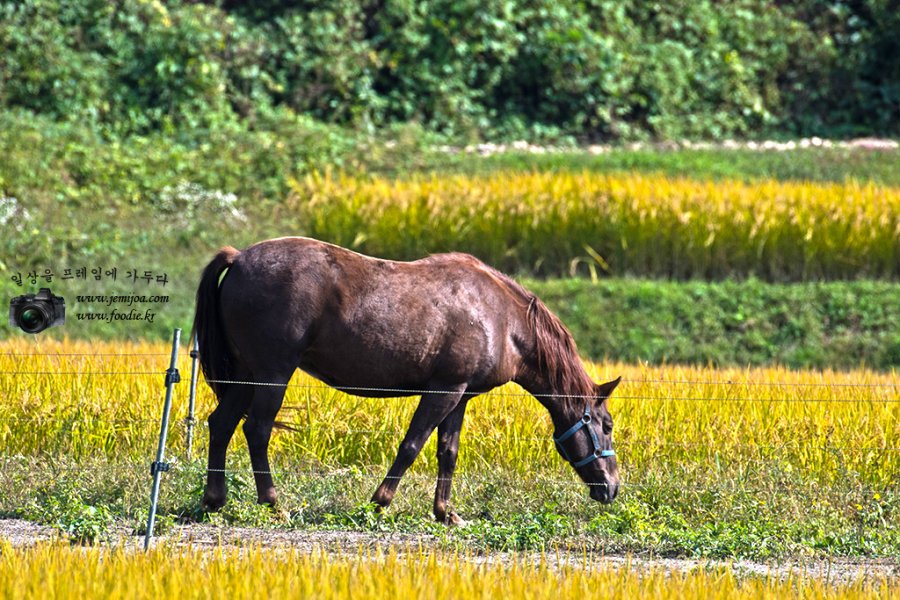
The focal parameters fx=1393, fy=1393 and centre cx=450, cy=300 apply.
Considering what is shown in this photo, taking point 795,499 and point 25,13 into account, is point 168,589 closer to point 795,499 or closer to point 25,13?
point 795,499

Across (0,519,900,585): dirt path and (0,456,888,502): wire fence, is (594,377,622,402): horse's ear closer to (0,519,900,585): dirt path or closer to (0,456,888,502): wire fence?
(0,456,888,502): wire fence

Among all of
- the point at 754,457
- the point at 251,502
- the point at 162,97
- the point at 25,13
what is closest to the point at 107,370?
the point at 251,502

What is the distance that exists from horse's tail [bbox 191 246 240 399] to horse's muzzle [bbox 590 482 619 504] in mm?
2163

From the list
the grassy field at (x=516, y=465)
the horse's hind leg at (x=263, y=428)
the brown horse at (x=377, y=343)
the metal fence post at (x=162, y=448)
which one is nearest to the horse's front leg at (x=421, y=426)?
the brown horse at (x=377, y=343)

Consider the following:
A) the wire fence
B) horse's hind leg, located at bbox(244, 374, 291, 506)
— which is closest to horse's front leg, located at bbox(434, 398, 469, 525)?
the wire fence

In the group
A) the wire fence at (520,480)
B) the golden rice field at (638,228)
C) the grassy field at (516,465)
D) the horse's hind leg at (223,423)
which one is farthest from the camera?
the golden rice field at (638,228)

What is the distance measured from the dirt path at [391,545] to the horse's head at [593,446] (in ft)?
3.04

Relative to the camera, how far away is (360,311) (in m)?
7.49

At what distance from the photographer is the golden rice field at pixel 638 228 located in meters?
15.6

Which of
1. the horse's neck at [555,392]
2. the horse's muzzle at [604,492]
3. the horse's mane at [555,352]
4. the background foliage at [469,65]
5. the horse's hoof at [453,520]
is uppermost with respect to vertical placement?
the background foliage at [469,65]

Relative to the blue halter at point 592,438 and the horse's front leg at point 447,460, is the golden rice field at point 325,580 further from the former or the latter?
the blue halter at point 592,438

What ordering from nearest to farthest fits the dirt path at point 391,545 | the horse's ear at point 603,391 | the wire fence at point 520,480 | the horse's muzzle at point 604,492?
the dirt path at point 391,545
the horse's muzzle at point 604,492
the horse's ear at point 603,391
the wire fence at point 520,480

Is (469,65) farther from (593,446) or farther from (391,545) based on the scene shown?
(391,545)

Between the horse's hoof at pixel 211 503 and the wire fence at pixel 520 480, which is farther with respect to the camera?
the wire fence at pixel 520 480
